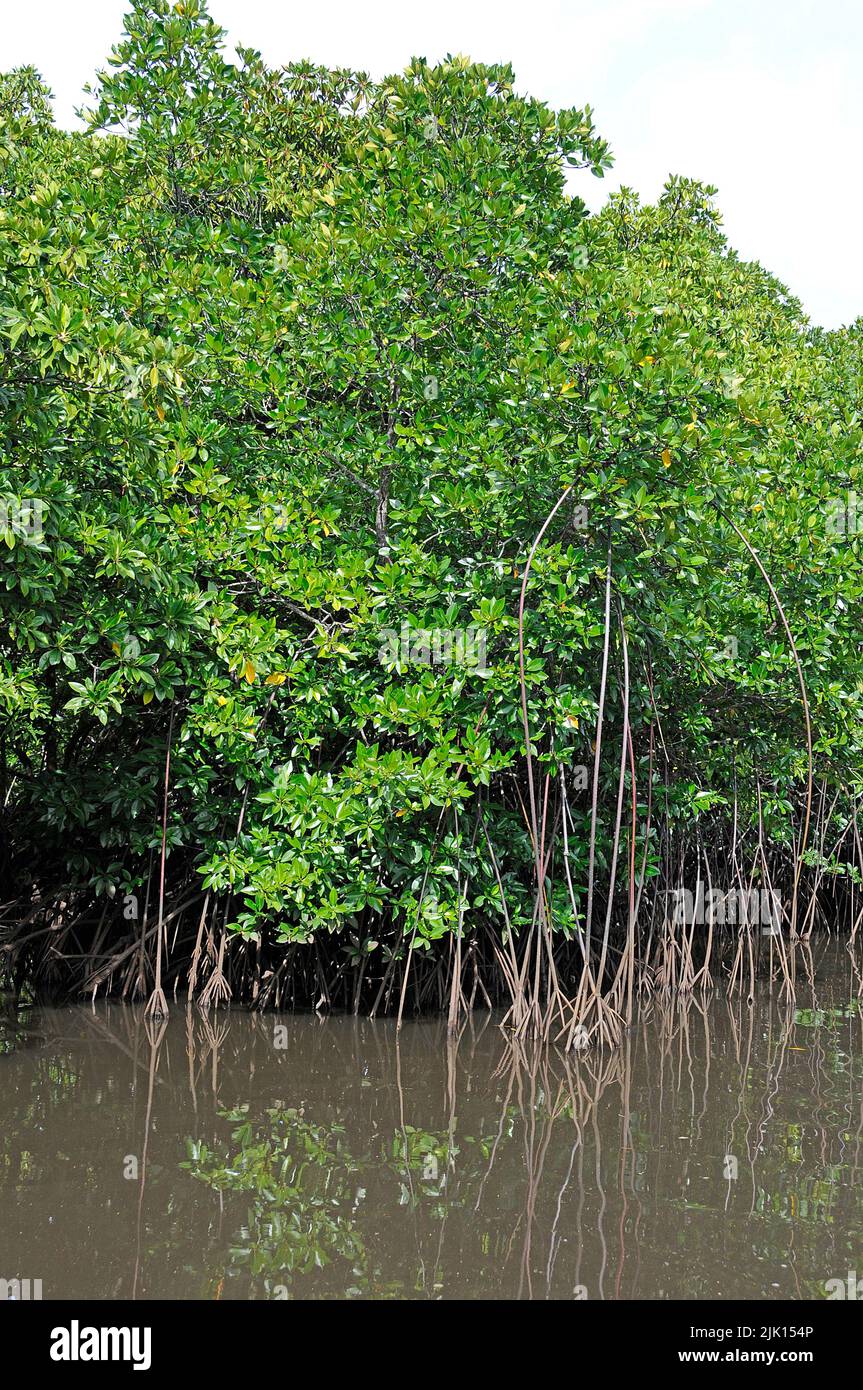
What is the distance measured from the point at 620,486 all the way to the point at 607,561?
→ 37cm

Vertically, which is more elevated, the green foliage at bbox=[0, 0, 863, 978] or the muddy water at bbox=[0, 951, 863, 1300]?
the green foliage at bbox=[0, 0, 863, 978]

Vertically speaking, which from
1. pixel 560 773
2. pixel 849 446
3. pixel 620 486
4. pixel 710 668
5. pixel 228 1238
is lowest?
pixel 228 1238

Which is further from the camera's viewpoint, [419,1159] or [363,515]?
[363,515]

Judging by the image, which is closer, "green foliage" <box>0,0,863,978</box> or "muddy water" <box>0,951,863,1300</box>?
"muddy water" <box>0,951,863,1300</box>

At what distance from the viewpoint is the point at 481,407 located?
5.98m

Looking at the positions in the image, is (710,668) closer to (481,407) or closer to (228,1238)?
(481,407)

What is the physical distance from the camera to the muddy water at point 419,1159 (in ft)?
11.0

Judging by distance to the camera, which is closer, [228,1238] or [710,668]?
[228,1238]

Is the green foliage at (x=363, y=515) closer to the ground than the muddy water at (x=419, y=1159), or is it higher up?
higher up

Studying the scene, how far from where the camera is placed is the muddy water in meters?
3.36

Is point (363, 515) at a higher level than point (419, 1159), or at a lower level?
higher

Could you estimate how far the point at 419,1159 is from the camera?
4.29 meters

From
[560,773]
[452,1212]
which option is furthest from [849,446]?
[452,1212]

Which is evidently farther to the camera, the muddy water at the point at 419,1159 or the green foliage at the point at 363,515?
the green foliage at the point at 363,515
